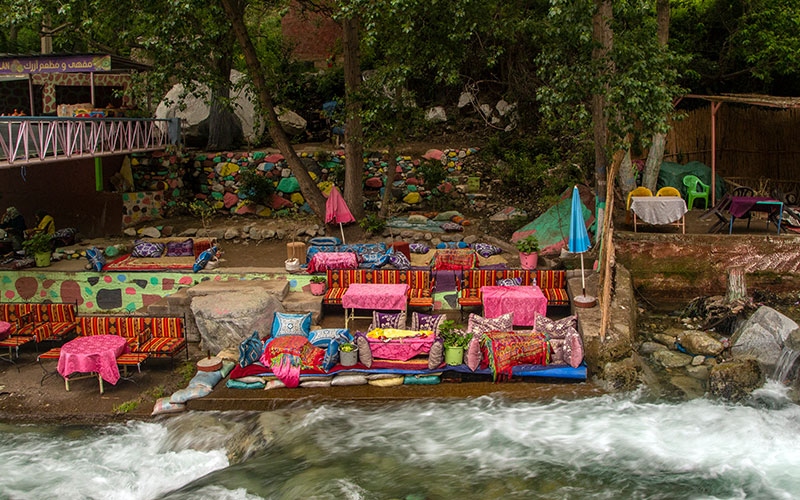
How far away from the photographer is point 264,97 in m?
15.9

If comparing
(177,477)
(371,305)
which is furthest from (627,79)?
(177,477)

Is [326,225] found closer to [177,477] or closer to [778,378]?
[177,477]

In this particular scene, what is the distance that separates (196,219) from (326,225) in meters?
4.75

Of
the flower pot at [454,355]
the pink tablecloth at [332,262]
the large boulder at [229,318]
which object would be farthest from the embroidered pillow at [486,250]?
the large boulder at [229,318]

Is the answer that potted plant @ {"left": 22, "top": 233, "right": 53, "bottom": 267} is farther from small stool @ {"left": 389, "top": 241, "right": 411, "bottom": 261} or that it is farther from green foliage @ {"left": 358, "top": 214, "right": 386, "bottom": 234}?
small stool @ {"left": 389, "top": 241, "right": 411, "bottom": 261}

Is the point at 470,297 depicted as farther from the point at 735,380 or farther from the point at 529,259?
the point at 735,380

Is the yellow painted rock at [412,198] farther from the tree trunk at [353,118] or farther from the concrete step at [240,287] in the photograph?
the concrete step at [240,287]

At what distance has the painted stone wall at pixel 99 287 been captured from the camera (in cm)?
1385

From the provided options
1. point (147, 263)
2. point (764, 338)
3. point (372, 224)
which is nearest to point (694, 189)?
point (764, 338)

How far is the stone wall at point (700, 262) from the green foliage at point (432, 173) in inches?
270

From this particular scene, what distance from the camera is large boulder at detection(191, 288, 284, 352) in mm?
11367

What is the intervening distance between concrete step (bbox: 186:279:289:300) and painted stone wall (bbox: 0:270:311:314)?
534mm

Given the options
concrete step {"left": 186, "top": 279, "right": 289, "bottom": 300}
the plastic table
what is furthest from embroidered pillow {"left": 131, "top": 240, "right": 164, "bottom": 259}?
the plastic table

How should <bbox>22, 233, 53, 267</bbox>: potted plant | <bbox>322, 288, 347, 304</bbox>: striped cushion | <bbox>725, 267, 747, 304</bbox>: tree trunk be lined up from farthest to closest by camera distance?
<bbox>22, 233, 53, 267</bbox>: potted plant, <bbox>725, 267, 747, 304</bbox>: tree trunk, <bbox>322, 288, 347, 304</bbox>: striped cushion
